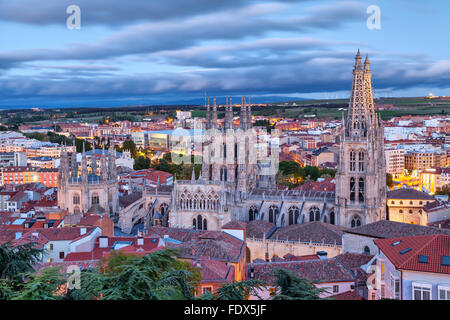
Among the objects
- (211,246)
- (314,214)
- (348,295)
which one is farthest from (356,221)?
(348,295)

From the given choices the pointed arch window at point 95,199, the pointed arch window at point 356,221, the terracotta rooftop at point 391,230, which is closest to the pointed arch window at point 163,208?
the pointed arch window at point 95,199

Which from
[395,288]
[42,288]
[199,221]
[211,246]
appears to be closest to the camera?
[42,288]

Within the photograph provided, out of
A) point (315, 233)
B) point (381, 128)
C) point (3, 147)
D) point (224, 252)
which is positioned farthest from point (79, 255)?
point (3, 147)

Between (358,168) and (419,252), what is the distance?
2263 cm

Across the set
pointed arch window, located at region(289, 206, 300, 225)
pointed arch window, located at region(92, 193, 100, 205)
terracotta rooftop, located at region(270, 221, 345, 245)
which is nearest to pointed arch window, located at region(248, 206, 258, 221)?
pointed arch window, located at region(289, 206, 300, 225)

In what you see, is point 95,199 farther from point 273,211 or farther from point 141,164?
point 141,164

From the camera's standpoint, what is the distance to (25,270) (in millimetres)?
13516

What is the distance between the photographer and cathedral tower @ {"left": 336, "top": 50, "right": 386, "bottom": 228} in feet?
128

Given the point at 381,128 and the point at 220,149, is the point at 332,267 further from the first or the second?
the point at 381,128

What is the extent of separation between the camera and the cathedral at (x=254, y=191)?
→ 3931 cm

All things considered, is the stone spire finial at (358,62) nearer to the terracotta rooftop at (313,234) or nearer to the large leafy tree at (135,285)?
the terracotta rooftop at (313,234)

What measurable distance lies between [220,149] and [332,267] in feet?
75.1

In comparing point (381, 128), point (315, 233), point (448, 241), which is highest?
point (381, 128)

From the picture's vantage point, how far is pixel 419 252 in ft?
57.1
